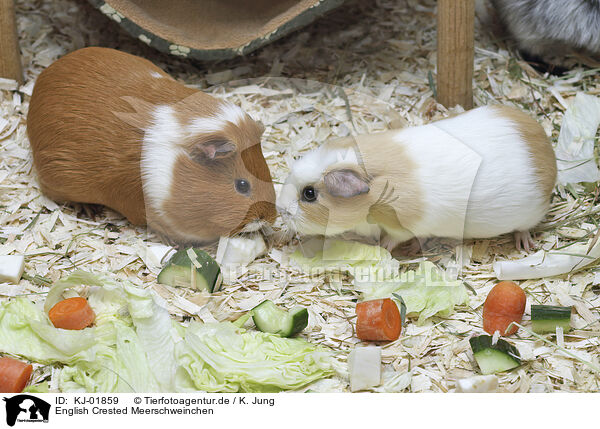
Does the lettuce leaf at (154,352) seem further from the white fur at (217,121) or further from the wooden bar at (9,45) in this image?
the wooden bar at (9,45)

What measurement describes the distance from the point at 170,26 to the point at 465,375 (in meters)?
2.35

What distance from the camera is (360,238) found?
291 cm

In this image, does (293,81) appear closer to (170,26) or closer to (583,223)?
(170,26)

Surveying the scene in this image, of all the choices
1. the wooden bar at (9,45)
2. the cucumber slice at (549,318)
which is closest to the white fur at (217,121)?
the cucumber slice at (549,318)

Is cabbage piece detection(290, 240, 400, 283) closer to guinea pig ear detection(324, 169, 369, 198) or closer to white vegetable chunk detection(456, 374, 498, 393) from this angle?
guinea pig ear detection(324, 169, 369, 198)

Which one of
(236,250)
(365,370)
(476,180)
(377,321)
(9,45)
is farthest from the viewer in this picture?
(9,45)

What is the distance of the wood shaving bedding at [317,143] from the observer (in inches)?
94.3

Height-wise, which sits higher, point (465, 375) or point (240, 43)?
point (240, 43)

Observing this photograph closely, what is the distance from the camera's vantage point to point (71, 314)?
2428mm

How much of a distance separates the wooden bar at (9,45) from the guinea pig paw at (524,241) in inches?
106

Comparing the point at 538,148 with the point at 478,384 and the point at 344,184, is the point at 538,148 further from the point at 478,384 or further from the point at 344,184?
the point at 478,384

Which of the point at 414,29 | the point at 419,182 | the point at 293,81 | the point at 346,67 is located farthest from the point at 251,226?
the point at 414,29

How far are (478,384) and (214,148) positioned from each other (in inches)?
51.9

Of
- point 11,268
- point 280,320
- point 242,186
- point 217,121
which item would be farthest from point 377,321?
point 11,268
